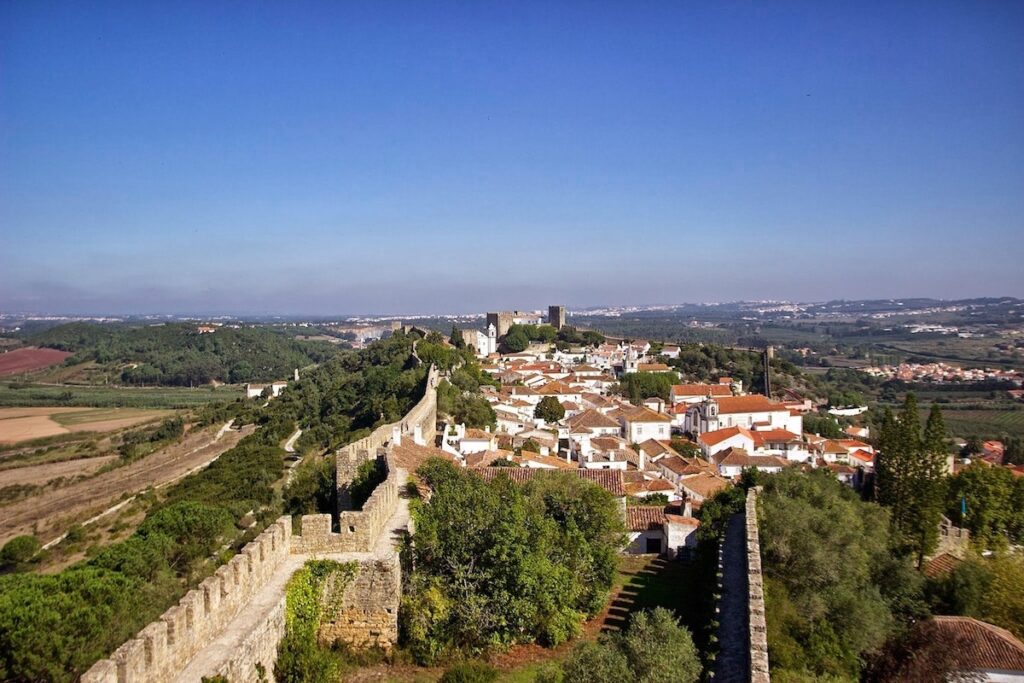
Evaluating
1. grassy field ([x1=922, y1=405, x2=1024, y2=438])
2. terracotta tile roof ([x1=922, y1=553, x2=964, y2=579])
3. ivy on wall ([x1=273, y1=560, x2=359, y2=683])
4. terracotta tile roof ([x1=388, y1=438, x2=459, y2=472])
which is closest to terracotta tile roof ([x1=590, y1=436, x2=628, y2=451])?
terracotta tile roof ([x1=922, y1=553, x2=964, y2=579])

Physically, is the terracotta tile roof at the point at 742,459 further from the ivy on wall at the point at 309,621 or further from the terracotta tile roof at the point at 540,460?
the ivy on wall at the point at 309,621

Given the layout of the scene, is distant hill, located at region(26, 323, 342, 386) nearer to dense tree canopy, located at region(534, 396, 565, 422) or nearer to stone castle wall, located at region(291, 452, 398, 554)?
dense tree canopy, located at region(534, 396, 565, 422)

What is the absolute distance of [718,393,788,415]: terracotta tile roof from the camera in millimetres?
43325

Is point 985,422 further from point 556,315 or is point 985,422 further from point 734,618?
point 734,618

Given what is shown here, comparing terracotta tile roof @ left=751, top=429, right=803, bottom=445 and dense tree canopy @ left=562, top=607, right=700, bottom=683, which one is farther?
terracotta tile roof @ left=751, top=429, right=803, bottom=445

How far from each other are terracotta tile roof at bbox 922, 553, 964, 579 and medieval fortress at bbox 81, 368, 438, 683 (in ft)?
43.4

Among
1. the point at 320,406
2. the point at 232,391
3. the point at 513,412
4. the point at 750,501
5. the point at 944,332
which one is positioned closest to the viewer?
the point at 750,501

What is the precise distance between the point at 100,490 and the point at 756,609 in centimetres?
4296

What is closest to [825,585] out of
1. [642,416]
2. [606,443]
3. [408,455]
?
[408,455]

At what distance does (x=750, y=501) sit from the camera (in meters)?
16.0

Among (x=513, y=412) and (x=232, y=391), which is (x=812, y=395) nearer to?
(x=513, y=412)

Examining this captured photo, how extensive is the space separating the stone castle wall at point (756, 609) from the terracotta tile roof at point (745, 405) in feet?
96.8

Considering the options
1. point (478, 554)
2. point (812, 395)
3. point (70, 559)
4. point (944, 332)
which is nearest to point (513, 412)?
point (70, 559)

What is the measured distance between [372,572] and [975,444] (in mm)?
49256
